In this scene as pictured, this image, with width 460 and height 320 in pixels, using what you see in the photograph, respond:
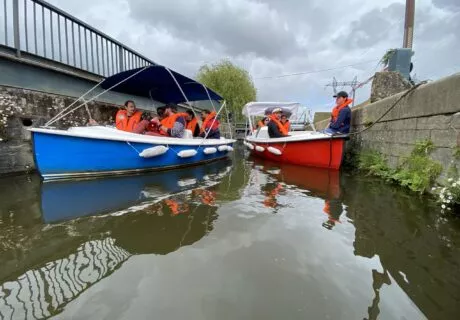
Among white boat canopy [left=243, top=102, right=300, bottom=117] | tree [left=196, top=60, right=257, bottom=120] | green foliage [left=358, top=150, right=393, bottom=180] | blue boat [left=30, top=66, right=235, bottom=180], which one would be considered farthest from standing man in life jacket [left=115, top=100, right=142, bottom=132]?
tree [left=196, top=60, right=257, bottom=120]

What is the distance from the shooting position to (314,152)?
728cm

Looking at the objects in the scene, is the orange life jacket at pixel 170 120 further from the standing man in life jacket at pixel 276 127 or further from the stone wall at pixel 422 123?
the stone wall at pixel 422 123

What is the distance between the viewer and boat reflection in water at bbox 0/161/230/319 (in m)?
1.72

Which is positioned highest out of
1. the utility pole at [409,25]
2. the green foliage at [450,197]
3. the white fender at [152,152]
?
the utility pole at [409,25]

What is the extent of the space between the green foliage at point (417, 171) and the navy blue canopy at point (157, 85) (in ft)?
16.3

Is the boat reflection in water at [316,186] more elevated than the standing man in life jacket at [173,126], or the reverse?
the standing man in life jacket at [173,126]

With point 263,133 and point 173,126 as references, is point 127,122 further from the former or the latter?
point 263,133

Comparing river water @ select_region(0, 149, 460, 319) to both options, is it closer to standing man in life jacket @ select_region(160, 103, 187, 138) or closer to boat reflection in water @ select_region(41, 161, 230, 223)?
boat reflection in water @ select_region(41, 161, 230, 223)

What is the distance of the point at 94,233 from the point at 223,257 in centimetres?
129

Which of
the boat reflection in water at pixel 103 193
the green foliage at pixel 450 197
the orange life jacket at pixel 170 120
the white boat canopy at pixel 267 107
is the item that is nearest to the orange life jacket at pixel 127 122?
the orange life jacket at pixel 170 120

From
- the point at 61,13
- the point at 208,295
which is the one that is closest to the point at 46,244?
the point at 208,295

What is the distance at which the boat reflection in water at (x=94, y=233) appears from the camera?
1.72 meters

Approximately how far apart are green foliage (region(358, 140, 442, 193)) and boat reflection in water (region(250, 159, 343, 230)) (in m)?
0.97

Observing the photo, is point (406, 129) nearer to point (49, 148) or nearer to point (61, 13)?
point (49, 148)
